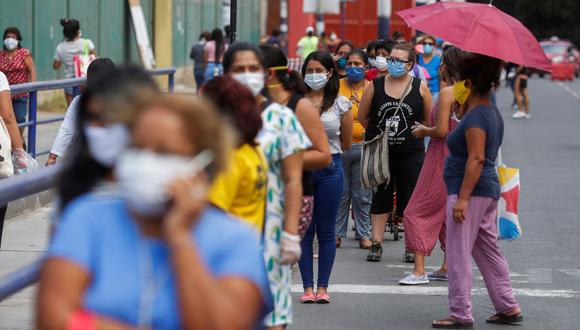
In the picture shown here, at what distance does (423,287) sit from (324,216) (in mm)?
1397

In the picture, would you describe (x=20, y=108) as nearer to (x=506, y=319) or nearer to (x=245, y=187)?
(x=506, y=319)

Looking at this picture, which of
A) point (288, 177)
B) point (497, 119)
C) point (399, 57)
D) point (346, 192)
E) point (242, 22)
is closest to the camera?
point (288, 177)

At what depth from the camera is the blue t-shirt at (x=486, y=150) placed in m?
7.59

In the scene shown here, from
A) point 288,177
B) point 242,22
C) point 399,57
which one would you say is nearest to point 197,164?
point 288,177

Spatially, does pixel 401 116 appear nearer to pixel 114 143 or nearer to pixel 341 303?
pixel 341 303

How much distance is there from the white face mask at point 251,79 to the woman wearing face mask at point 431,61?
38.8 feet

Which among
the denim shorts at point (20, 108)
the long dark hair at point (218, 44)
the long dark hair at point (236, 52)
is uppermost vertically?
the long dark hair at point (236, 52)

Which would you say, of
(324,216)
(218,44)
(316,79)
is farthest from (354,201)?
(218,44)

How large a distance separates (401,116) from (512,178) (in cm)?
219

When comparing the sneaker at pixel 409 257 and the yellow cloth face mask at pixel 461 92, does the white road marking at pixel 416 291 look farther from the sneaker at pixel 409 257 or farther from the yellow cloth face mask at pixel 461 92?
the yellow cloth face mask at pixel 461 92

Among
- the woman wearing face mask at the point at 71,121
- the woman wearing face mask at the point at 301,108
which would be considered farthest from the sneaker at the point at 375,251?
the woman wearing face mask at the point at 301,108

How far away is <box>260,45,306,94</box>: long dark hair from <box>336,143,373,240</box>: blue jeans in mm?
4590

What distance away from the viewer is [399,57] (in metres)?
10.2

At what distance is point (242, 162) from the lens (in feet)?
17.0
